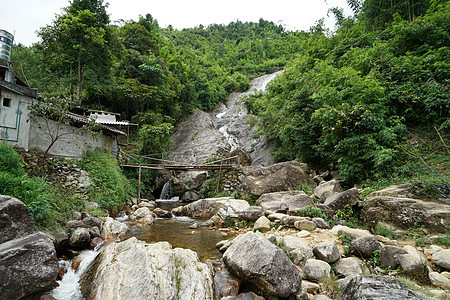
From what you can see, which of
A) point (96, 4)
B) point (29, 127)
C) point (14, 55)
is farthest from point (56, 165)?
point (14, 55)

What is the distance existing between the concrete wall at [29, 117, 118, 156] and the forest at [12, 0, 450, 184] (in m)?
1.94

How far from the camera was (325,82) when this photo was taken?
11.2 metres

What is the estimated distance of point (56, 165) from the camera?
10.1 m

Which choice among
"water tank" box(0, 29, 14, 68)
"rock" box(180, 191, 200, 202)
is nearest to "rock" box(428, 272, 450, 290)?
"rock" box(180, 191, 200, 202)

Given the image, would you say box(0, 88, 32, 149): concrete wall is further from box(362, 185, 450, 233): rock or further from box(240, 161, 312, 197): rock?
box(362, 185, 450, 233): rock

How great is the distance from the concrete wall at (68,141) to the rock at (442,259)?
37.6ft

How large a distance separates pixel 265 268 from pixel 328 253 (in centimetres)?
169

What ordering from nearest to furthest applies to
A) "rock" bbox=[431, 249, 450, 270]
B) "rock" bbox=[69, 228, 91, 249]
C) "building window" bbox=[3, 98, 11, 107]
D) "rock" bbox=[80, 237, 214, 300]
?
1. "rock" bbox=[80, 237, 214, 300]
2. "rock" bbox=[431, 249, 450, 270]
3. "rock" bbox=[69, 228, 91, 249]
4. "building window" bbox=[3, 98, 11, 107]

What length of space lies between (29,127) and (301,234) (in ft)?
37.6

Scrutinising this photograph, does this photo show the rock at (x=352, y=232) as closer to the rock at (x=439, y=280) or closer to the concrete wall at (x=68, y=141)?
the rock at (x=439, y=280)

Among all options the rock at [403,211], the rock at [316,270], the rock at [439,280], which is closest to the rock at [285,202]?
the rock at [403,211]

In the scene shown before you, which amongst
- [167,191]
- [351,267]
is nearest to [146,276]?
[351,267]

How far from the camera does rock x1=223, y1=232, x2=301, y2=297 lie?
3.96m

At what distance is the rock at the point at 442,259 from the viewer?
4.11 meters
